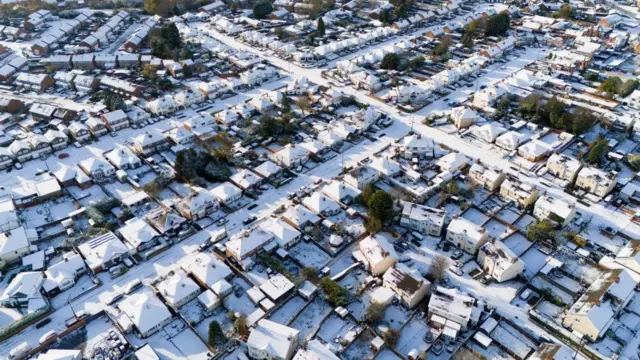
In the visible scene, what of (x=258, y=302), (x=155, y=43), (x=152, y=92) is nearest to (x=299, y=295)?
(x=258, y=302)

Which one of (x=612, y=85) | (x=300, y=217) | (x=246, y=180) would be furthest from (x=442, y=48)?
(x=300, y=217)

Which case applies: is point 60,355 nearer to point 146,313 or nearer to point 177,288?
point 146,313

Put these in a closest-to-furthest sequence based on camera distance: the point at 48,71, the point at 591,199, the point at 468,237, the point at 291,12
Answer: the point at 468,237
the point at 591,199
the point at 48,71
the point at 291,12

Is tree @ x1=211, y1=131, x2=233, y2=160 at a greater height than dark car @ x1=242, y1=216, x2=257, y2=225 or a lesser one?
greater

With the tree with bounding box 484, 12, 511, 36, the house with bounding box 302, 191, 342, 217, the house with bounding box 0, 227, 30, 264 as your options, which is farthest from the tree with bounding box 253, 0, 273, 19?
the house with bounding box 0, 227, 30, 264

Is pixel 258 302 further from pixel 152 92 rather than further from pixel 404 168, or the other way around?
pixel 152 92

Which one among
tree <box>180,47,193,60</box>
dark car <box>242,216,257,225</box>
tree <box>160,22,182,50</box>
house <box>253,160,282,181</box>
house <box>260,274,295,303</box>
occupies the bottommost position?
dark car <box>242,216,257,225</box>

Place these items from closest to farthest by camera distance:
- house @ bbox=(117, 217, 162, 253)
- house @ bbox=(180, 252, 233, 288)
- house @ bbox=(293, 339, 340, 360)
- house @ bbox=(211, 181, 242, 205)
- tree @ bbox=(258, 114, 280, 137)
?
1. house @ bbox=(293, 339, 340, 360)
2. house @ bbox=(180, 252, 233, 288)
3. house @ bbox=(117, 217, 162, 253)
4. house @ bbox=(211, 181, 242, 205)
5. tree @ bbox=(258, 114, 280, 137)

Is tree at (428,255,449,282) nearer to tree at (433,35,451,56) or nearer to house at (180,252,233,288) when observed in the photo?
house at (180,252,233,288)
